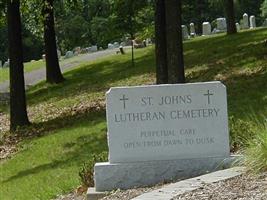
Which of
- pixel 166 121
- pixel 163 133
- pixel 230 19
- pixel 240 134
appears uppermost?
pixel 230 19

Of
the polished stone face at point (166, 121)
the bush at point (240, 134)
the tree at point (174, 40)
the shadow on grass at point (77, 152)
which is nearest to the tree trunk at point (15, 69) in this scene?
the shadow on grass at point (77, 152)

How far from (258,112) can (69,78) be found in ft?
52.6

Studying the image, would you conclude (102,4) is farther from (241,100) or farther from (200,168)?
(200,168)

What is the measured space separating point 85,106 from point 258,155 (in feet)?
41.7

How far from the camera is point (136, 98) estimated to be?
318 inches

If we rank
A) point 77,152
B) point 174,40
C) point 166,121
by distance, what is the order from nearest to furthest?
1. point 166,121
2. point 77,152
3. point 174,40

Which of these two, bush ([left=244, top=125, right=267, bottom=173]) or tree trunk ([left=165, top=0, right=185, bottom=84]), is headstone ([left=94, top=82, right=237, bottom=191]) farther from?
tree trunk ([left=165, top=0, right=185, bottom=84])

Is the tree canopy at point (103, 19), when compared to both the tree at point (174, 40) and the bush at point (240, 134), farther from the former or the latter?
the bush at point (240, 134)

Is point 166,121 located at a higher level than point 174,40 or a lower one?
lower

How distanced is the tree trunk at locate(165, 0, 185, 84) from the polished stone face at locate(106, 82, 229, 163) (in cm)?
Answer: 606

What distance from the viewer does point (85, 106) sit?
19.5 m

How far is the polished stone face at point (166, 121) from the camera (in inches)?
318

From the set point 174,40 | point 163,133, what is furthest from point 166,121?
point 174,40

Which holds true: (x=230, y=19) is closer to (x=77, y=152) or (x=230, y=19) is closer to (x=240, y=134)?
(x=77, y=152)
